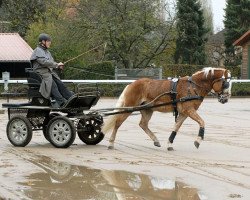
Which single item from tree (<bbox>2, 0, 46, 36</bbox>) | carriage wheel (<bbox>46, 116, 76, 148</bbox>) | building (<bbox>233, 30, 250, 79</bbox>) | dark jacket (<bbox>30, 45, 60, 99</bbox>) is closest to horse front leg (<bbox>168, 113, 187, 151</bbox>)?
carriage wheel (<bbox>46, 116, 76, 148</bbox>)

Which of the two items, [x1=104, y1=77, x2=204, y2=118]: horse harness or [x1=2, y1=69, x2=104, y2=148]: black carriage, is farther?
[x1=2, y1=69, x2=104, y2=148]: black carriage

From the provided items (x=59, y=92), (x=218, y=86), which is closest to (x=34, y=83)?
(x=59, y=92)

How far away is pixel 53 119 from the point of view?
14250 mm

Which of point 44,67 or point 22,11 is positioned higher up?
point 22,11

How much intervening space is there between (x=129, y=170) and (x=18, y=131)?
4069 mm

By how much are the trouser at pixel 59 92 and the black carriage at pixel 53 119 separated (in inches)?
5.7

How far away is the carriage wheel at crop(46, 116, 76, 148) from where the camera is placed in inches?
553

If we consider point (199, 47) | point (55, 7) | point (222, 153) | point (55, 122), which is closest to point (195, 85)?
point (222, 153)

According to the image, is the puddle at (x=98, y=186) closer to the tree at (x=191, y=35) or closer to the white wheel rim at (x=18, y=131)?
the white wheel rim at (x=18, y=131)

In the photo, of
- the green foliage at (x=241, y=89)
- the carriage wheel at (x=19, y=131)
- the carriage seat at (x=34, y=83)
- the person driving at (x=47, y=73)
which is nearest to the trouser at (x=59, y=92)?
the person driving at (x=47, y=73)

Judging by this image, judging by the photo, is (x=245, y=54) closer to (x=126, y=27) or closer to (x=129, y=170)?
(x=126, y=27)

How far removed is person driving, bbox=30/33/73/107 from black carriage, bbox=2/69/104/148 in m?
0.14

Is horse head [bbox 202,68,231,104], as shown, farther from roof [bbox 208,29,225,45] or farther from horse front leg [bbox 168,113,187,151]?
roof [bbox 208,29,225,45]

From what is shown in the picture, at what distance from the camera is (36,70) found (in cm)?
1448
